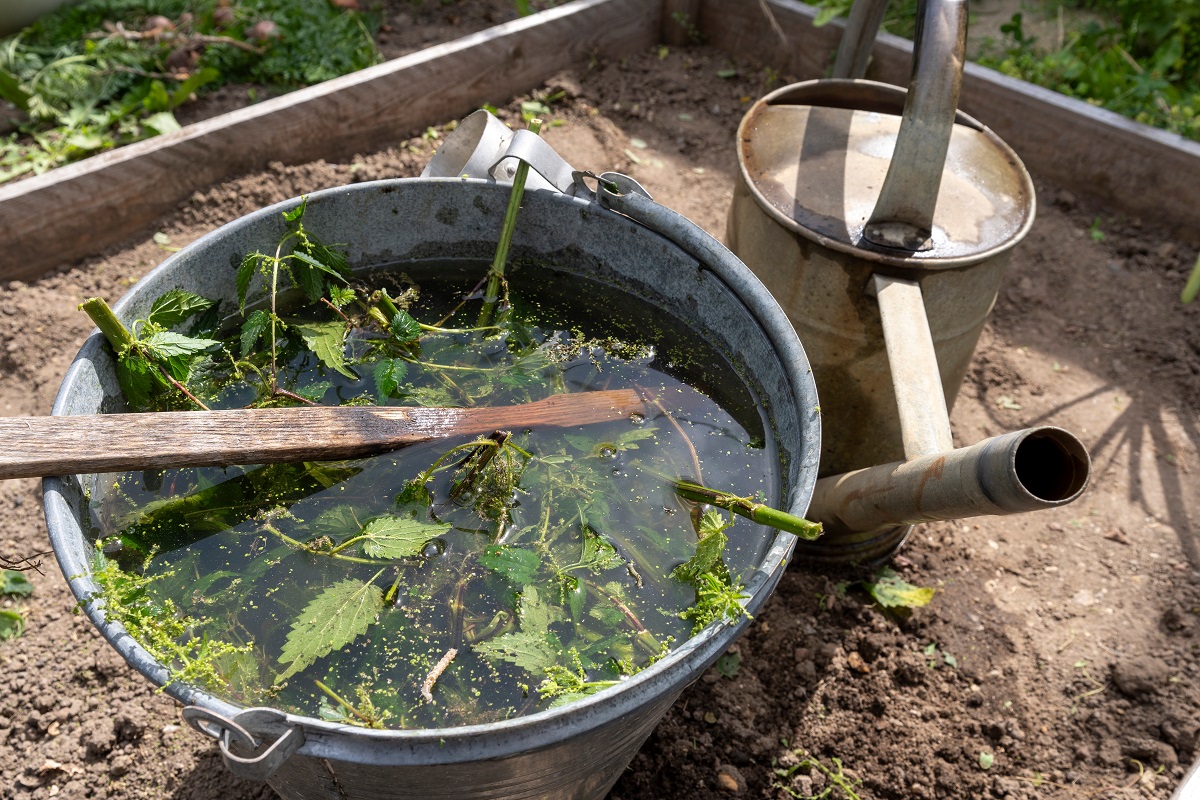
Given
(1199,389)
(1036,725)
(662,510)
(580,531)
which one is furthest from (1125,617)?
(580,531)

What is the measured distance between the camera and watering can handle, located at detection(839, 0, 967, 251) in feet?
5.64

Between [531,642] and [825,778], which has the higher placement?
[531,642]

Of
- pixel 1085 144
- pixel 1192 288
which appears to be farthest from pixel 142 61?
pixel 1192 288

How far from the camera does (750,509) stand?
54.1 inches

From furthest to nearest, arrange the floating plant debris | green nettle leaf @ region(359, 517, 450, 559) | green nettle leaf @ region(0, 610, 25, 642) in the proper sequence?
green nettle leaf @ region(0, 610, 25, 642)
green nettle leaf @ region(359, 517, 450, 559)
the floating plant debris

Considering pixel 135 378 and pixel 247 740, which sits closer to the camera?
pixel 247 740

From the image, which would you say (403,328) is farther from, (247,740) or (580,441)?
(247,740)

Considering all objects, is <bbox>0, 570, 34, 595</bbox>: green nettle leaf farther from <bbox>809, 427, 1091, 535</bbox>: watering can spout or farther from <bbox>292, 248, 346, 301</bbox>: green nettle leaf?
<bbox>809, 427, 1091, 535</bbox>: watering can spout

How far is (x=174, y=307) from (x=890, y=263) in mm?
1458

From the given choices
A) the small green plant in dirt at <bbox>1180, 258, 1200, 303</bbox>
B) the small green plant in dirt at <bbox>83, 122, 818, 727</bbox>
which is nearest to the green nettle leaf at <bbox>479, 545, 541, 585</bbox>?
the small green plant in dirt at <bbox>83, 122, 818, 727</bbox>

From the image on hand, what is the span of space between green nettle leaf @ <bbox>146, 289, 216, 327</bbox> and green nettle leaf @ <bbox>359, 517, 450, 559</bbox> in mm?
535

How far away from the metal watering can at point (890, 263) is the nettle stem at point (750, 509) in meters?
0.30

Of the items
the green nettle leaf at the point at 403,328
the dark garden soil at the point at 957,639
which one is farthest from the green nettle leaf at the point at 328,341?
the dark garden soil at the point at 957,639

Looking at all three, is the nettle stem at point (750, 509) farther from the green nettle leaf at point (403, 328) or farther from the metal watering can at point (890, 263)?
the green nettle leaf at point (403, 328)
